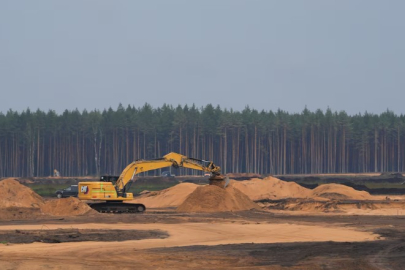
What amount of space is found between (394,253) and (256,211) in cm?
3031

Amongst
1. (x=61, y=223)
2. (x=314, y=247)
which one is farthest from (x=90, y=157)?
(x=314, y=247)

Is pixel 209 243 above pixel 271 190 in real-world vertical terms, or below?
below

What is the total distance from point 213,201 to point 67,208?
10579mm

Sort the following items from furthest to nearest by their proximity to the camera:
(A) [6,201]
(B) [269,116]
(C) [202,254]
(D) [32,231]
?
(B) [269,116] → (A) [6,201] → (D) [32,231] → (C) [202,254]

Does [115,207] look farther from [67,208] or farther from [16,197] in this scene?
[16,197]

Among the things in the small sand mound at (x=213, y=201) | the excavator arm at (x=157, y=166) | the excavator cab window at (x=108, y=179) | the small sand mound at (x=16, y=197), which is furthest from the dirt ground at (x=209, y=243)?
the small sand mound at (x=213, y=201)

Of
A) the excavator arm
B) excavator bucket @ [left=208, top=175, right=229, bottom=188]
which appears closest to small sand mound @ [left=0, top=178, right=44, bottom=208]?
the excavator arm

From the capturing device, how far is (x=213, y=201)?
190ft

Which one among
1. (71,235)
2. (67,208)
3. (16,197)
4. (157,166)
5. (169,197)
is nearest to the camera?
(71,235)

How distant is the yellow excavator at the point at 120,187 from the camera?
55438mm

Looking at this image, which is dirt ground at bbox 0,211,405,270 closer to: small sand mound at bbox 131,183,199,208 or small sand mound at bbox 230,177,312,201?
small sand mound at bbox 131,183,199,208

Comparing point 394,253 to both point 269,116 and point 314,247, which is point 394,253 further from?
point 269,116

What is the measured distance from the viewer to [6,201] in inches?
2116

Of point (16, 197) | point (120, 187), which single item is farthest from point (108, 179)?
point (16, 197)
